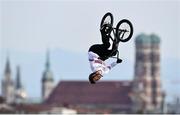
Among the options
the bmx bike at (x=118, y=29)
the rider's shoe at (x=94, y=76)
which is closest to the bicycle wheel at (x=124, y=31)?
the bmx bike at (x=118, y=29)

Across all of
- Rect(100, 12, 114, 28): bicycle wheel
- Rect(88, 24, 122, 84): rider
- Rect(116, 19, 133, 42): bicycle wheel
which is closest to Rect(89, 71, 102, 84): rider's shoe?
Rect(88, 24, 122, 84): rider

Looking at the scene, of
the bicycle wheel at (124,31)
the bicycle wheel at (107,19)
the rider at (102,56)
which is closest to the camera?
the rider at (102,56)

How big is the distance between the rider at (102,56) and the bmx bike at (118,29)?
0.09 feet

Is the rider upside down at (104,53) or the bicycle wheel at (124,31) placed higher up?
the bicycle wheel at (124,31)

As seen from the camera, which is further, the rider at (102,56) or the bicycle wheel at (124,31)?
the bicycle wheel at (124,31)

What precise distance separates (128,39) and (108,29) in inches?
11.0

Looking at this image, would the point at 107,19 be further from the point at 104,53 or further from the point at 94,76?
the point at 94,76

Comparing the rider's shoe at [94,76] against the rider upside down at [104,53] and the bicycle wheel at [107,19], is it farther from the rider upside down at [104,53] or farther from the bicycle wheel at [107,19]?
the bicycle wheel at [107,19]

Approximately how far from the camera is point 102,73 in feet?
42.9

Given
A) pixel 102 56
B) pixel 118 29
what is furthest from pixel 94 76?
pixel 118 29

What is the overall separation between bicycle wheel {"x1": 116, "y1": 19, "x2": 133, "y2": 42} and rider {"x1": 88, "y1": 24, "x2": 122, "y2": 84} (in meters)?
0.15

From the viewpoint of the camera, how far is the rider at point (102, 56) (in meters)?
13.1

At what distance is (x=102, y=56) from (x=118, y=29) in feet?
1.36

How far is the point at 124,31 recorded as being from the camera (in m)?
13.4
